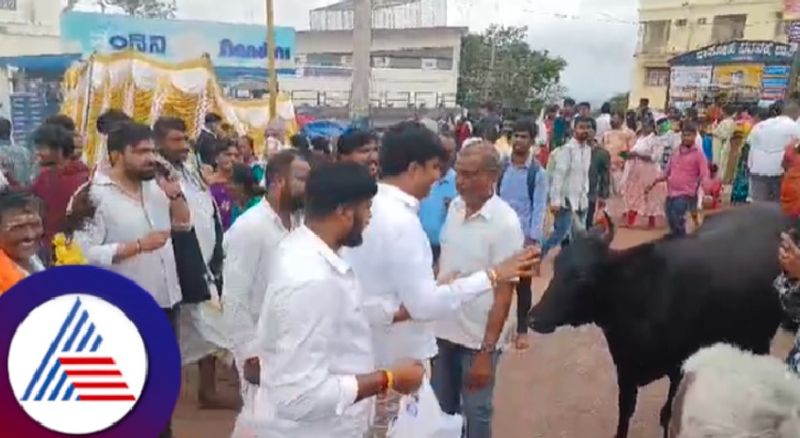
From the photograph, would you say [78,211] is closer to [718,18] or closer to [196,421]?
[196,421]

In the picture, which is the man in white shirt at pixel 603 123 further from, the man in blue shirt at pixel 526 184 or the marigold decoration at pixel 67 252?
the marigold decoration at pixel 67 252

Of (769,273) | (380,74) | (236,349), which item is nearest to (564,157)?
(769,273)

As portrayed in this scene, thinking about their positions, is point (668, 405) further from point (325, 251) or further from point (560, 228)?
point (560, 228)

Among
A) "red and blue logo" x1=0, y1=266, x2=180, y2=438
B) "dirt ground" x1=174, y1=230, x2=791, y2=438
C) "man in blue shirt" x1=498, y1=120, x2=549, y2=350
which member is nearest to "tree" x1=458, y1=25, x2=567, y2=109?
"man in blue shirt" x1=498, y1=120, x2=549, y2=350

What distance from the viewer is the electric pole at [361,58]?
1622 cm

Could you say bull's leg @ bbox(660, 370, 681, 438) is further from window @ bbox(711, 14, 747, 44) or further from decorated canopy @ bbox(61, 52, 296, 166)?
window @ bbox(711, 14, 747, 44)

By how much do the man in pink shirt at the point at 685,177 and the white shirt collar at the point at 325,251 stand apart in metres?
7.04

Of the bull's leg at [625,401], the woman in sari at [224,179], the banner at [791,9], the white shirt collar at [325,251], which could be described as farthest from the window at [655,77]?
the white shirt collar at [325,251]

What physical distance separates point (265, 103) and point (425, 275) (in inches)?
436

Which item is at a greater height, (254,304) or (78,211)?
(78,211)

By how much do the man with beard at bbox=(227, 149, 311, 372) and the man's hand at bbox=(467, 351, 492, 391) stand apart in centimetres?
94

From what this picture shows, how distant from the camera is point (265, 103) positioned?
13398mm

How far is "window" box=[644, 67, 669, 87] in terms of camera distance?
3884 cm

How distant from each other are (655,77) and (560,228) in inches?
1326
